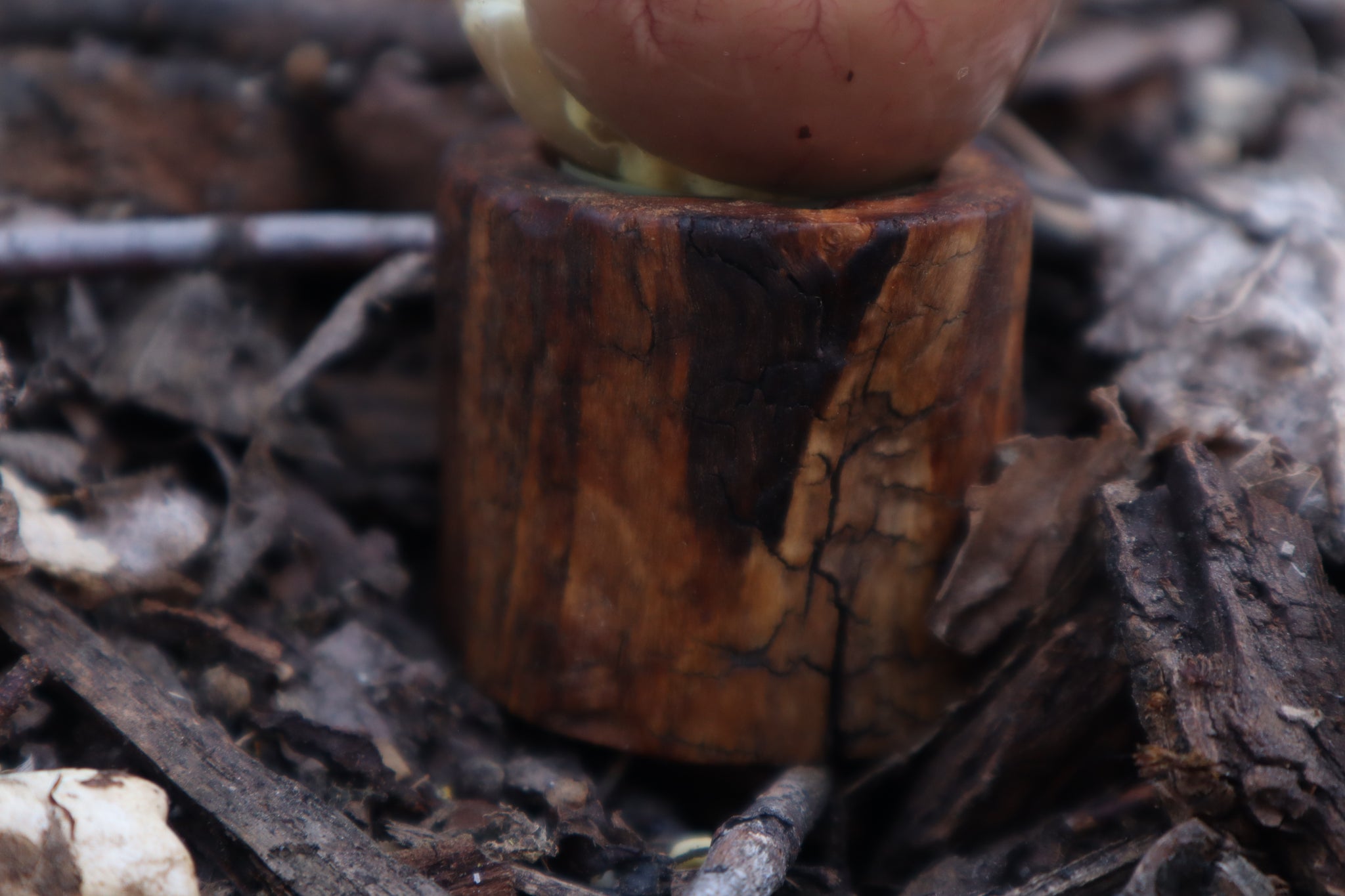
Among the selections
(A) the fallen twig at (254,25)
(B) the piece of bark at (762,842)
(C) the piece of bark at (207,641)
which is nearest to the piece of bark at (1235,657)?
(B) the piece of bark at (762,842)

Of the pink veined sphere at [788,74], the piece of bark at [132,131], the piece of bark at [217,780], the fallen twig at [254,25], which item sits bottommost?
the piece of bark at [217,780]

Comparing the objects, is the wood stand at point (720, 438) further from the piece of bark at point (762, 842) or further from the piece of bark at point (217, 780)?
the piece of bark at point (217, 780)

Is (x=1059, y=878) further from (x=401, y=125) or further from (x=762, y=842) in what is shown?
(x=401, y=125)

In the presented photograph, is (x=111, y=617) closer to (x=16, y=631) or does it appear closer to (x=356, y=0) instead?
(x=16, y=631)

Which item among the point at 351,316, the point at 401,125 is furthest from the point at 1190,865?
the point at 401,125

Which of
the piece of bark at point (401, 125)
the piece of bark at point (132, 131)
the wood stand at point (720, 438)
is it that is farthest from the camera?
the piece of bark at point (401, 125)

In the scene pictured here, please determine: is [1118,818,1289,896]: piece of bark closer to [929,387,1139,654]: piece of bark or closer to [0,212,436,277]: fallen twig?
[929,387,1139,654]: piece of bark

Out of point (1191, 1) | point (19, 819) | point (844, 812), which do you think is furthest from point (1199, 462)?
point (1191, 1)
